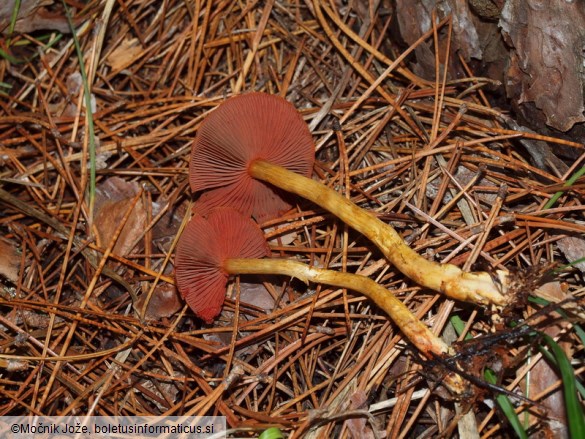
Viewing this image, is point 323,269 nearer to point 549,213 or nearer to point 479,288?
point 479,288

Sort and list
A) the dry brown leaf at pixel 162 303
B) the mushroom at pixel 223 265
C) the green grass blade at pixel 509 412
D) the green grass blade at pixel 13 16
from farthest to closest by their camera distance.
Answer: the green grass blade at pixel 13 16 < the dry brown leaf at pixel 162 303 < the mushroom at pixel 223 265 < the green grass blade at pixel 509 412

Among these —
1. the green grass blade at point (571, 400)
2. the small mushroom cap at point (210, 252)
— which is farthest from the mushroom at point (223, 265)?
the green grass blade at point (571, 400)

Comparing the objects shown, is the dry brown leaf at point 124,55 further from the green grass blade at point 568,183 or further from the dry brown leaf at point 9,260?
the green grass blade at point 568,183

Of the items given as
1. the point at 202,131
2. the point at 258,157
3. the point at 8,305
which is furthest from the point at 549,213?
the point at 8,305

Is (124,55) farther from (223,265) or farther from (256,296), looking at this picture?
(256,296)

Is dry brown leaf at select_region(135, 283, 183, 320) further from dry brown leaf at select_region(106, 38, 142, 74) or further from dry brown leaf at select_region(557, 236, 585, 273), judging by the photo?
dry brown leaf at select_region(557, 236, 585, 273)

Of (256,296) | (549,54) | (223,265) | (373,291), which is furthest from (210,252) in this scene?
(549,54)

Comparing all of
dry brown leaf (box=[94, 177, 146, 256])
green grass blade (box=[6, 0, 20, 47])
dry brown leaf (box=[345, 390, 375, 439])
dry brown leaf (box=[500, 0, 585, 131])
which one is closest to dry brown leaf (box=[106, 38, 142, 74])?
green grass blade (box=[6, 0, 20, 47])
